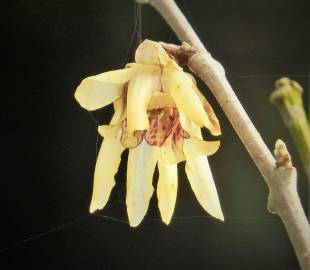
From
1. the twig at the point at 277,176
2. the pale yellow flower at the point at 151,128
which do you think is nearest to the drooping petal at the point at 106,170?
the pale yellow flower at the point at 151,128

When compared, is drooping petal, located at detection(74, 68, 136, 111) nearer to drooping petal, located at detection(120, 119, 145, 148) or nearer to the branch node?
drooping petal, located at detection(120, 119, 145, 148)

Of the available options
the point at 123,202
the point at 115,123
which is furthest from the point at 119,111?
the point at 123,202

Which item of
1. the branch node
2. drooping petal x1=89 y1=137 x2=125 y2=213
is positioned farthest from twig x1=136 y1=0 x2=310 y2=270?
drooping petal x1=89 y1=137 x2=125 y2=213

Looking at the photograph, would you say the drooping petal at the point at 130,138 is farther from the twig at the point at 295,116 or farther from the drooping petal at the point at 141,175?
the twig at the point at 295,116

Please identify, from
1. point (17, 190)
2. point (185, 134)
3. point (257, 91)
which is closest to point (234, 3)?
point (257, 91)

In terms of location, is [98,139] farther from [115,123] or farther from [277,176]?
[277,176]
